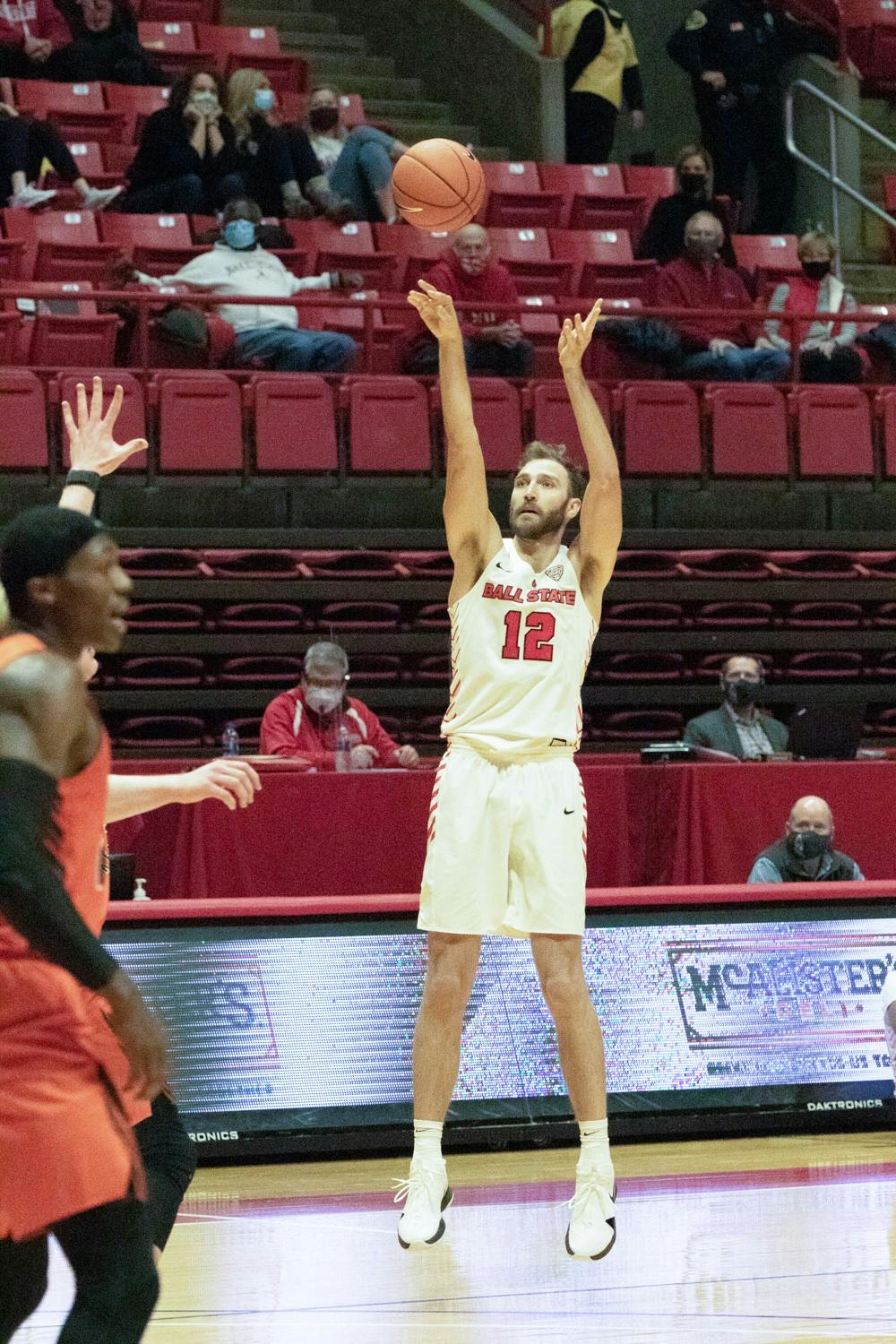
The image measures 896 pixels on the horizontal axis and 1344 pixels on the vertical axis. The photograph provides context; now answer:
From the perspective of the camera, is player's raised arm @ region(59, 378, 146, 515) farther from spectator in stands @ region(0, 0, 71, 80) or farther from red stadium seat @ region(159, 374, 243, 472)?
spectator in stands @ region(0, 0, 71, 80)

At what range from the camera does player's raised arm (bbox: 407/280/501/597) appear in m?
6.01

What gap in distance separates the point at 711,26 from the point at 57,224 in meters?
6.07

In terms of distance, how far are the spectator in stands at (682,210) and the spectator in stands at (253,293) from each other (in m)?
2.91

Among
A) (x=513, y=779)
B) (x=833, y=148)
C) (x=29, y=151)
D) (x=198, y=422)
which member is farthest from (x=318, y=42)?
(x=513, y=779)

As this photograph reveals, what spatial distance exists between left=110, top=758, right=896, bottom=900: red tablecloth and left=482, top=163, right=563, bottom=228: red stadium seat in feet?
21.3

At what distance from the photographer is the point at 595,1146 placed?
19.0ft

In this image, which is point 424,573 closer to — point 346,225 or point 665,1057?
point 346,225

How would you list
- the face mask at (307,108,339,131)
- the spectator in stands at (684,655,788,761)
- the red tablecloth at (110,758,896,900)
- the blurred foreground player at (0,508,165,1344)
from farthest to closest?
the face mask at (307,108,339,131) → the spectator in stands at (684,655,788,761) → the red tablecloth at (110,758,896,900) → the blurred foreground player at (0,508,165,1344)

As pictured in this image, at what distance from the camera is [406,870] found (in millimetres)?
9680

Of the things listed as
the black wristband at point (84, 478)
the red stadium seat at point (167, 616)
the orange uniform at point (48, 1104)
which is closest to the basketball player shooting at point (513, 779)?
the black wristband at point (84, 478)

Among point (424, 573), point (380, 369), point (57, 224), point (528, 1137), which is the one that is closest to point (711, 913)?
point (528, 1137)

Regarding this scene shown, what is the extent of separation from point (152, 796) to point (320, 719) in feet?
20.0

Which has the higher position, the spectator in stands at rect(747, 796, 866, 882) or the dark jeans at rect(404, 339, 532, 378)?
the dark jeans at rect(404, 339, 532, 378)

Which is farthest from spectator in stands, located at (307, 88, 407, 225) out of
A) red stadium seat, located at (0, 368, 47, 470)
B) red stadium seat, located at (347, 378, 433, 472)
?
red stadium seat, located at (0, 368, 47, 470)
